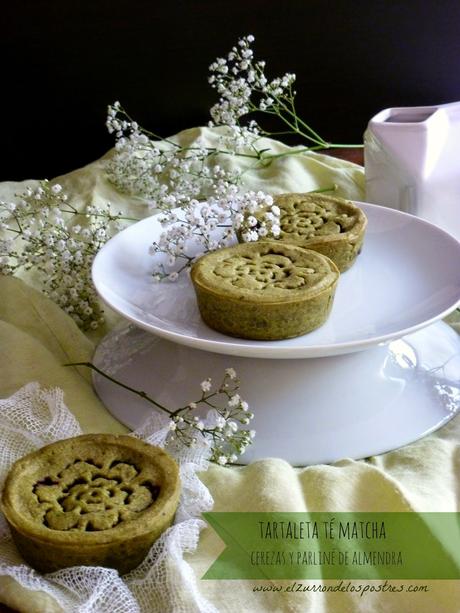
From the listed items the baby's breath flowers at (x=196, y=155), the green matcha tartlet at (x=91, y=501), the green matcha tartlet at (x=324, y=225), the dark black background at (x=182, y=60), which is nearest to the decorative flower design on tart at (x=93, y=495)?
the green matcha tartlet at (x=91, y=501)

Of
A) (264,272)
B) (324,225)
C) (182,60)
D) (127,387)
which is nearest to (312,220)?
(324,225)

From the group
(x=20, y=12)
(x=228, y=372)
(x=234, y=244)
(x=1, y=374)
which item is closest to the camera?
(x=228, y=372)

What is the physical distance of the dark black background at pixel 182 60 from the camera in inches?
69.7

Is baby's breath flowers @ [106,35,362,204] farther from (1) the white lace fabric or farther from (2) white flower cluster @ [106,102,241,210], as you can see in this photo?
(1) the white lace fabric

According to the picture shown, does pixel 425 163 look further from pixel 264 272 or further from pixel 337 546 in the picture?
pixel 337 546

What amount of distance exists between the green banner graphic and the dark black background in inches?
47.0

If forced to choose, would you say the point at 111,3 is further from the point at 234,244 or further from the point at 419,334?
the point at 419,334

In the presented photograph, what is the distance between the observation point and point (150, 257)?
1.08m

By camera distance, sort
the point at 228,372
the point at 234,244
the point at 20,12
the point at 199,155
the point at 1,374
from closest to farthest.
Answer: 1. the point at 228,372
2. the point at 1,374
3. the point at 234,244
4. the point at 199,155
5. the point at 20,12

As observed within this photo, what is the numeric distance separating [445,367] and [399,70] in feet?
3.21

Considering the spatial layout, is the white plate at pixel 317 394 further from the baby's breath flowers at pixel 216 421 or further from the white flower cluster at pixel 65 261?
the white flower cluster at pixel 65 261

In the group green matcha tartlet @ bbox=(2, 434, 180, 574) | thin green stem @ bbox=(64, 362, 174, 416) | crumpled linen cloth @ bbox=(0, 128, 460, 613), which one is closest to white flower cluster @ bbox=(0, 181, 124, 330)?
crumpled linen cloth @ bbox=(0, 128, 460, 613)

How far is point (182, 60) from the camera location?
1811 millimetres

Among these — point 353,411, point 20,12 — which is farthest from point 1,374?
point 20,12
